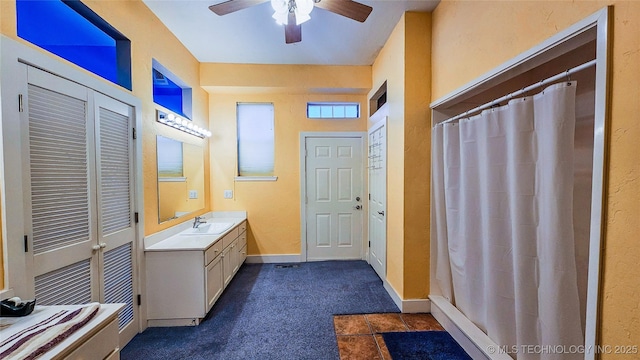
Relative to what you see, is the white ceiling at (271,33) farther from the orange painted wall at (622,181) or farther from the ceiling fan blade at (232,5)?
the orange painted wall at (622,181)

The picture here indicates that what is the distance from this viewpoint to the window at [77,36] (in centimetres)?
155

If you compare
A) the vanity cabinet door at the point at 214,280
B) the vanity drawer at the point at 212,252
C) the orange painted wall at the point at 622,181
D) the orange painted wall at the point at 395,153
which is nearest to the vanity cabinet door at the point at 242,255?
the vanity cabinet door at the point at 214,280

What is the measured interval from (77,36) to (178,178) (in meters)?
1.43

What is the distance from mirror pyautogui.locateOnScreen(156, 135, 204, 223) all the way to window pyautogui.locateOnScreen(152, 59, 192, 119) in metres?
0.48

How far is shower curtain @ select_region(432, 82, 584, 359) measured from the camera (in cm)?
119

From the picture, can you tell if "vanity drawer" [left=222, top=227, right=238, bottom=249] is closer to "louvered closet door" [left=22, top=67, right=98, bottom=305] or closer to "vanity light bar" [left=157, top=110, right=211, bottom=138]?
"louvered closet door" [left=22, top=67, right=98, bottom=305]

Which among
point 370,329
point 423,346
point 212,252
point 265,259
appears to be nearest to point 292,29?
point 212,252

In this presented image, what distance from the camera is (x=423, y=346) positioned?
1893 millimetres

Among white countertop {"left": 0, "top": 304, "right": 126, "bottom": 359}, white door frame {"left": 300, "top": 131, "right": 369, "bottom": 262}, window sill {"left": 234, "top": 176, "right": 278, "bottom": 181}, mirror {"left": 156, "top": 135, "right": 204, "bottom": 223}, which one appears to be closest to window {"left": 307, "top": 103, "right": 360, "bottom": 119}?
white door frame {"left": 300, "top": 131, "right": 369, "bottom": 262}

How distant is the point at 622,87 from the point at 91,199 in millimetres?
2829

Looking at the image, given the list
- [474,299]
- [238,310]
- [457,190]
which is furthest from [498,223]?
[238,310]

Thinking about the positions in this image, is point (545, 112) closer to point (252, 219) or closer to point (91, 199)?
point (91, 199)

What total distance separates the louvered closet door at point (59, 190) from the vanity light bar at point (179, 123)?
83 centimetres

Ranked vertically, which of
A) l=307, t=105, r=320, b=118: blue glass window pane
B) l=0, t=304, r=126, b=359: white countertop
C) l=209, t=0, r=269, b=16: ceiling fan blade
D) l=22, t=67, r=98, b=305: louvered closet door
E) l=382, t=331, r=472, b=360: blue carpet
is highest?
l=209, t=0, r=269, b=16: ceiling fan blade
